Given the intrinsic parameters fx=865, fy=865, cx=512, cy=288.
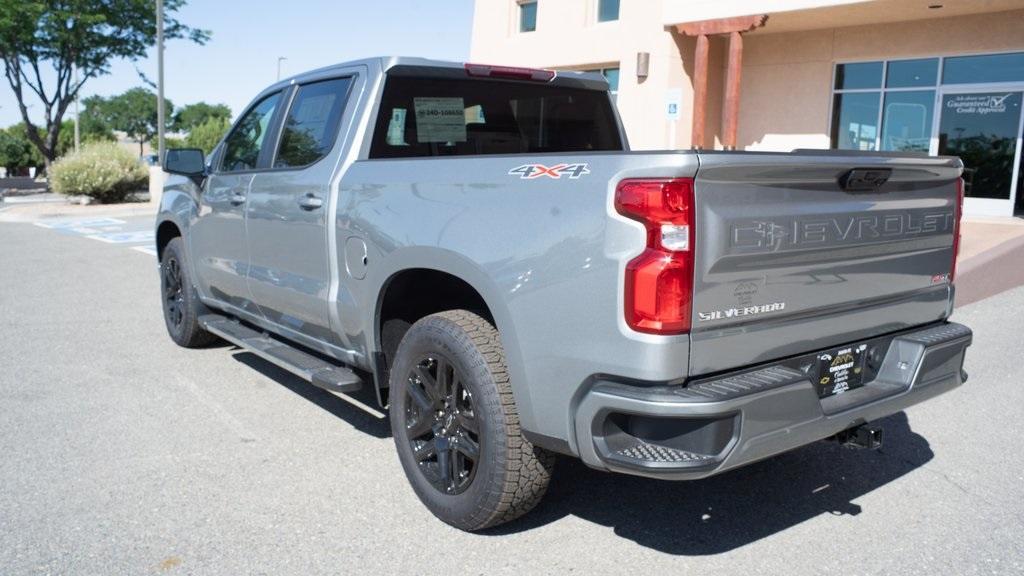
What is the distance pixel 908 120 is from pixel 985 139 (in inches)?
53.0

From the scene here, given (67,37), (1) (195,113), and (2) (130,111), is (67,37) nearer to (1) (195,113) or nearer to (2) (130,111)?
(2) (130,111)

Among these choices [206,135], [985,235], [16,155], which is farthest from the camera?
[16,155]

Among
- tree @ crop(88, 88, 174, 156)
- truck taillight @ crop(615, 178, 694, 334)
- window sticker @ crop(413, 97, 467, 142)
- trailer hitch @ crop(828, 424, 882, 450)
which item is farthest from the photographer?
tree @ crop(88, 88, 174, 156)

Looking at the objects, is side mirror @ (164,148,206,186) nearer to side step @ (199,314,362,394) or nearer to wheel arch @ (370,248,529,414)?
side step @ (199,314,362,394)

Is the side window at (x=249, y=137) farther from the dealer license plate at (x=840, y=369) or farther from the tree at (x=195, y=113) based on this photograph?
the tree at (x=195, y=113)

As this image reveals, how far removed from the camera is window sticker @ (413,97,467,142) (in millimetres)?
4508

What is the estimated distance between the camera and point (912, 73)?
15586mm

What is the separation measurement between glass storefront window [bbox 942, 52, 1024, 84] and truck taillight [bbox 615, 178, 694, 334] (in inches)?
563

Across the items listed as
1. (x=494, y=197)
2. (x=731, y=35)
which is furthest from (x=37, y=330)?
(x=731, y=35)

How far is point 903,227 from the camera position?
3.49 metres

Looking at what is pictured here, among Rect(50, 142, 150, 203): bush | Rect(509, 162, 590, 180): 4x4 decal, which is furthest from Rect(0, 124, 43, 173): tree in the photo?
Rect(509, 162, 590, 180): 4x4 decal

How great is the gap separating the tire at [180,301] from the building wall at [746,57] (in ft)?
37.4

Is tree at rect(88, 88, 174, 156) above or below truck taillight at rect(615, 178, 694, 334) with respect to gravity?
above

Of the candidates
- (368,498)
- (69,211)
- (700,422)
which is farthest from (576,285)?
(69,211)
